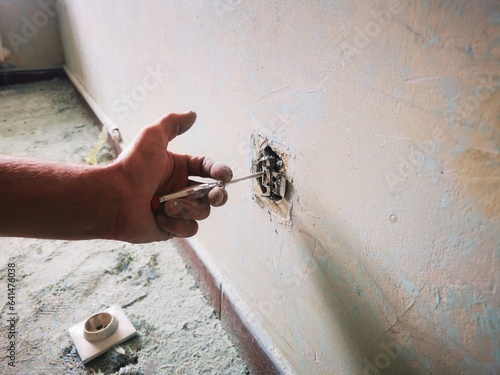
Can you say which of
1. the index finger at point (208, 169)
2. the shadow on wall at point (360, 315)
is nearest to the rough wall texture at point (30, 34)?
the index finger at point (208, 169)

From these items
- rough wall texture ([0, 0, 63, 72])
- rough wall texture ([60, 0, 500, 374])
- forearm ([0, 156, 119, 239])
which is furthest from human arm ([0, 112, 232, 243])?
rough wall texture ([0, 0, 63, 72])

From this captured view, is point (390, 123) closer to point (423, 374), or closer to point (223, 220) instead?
point (423, 374)

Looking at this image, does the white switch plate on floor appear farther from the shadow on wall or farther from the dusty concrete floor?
the shadow on wall

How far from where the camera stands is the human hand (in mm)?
801

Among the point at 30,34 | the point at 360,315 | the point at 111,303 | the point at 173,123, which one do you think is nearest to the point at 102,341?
the point at 111,303

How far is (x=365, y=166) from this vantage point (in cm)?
57

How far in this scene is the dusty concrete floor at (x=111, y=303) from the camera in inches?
44.6

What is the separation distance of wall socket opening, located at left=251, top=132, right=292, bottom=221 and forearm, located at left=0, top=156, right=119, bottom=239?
33 centimetres

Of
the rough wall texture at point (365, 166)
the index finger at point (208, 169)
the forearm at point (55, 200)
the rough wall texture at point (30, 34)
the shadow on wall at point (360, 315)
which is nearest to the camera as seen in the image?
the rough wall texture at point (365, 166)

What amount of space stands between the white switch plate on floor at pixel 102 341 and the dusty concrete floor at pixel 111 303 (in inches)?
0.9

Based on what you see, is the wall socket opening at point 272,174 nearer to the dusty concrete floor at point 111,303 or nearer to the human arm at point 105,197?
the human arm at point 105,197

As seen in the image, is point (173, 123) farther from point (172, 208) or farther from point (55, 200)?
point (55, 200)

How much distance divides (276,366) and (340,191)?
60 cm

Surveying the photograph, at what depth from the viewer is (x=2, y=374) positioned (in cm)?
108
